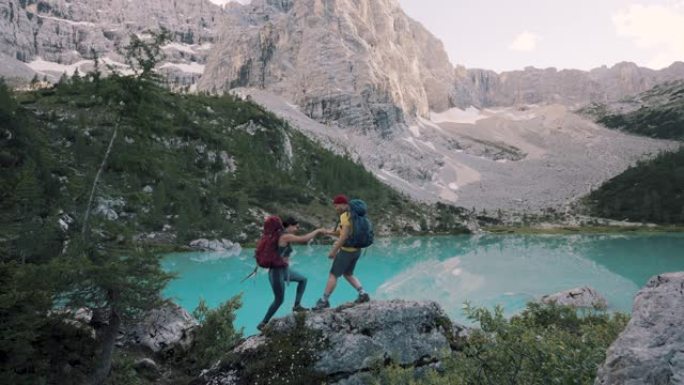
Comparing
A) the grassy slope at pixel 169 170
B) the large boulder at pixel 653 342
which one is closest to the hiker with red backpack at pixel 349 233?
the grassy slope at pixel 169 170

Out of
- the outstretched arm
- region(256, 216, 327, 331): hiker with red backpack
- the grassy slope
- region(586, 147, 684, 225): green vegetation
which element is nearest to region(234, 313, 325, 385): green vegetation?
region(256, 216, 327, 331): hiker with red backpack

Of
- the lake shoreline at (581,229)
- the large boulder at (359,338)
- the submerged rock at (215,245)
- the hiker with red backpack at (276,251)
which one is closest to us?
the large boulder at (359,338)

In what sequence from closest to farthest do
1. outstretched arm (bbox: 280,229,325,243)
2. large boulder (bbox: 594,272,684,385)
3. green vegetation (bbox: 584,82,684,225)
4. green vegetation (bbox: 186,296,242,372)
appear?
large boulder (bbox: 594,272,684,385)
outstretched arm (bbox: 280,229,325,243)
green vegetation (bbox: 186,296,242,372)
green vegetation (bbox: 584,82,684,225)

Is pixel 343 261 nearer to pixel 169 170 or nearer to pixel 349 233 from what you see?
pixel 349 233

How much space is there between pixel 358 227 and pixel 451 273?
157 ft

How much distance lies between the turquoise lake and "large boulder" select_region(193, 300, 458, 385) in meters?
15.2

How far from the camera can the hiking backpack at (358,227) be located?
1101cm

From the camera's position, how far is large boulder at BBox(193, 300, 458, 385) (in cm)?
1006

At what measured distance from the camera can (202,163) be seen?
4387 inches

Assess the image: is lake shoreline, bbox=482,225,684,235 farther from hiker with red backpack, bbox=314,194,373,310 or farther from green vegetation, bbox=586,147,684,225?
hiker with red backpack, bbox=314,194,373,310

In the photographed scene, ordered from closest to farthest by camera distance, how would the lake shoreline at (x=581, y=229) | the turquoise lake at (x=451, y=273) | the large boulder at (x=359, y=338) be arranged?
the large boulder at (x=359, y=338) < the turquoise lake at (x=451, y=273) < the lake shoreline at (x=581, y=229)

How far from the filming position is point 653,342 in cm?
418

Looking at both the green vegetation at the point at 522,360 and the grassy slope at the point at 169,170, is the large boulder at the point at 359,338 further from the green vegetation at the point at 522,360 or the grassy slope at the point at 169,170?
the grassy slope at the point at 169,170

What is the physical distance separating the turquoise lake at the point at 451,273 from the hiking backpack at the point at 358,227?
15555 mm
